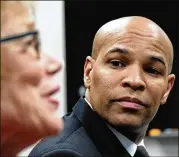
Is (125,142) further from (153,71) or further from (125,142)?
(153,71)

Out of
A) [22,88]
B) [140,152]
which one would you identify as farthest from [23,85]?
[140,152]

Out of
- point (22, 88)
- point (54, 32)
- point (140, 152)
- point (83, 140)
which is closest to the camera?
point (22, 88)

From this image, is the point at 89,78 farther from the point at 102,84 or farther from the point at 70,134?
the point at 70,134

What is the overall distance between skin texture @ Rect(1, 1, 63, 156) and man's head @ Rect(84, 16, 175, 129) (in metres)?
0.46

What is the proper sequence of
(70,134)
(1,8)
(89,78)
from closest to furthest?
(1,8)
(70,134)
(89,78)

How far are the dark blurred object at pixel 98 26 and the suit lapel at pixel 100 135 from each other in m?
1.15

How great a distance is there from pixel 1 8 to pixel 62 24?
1711mm

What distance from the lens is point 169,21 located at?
2.72 m

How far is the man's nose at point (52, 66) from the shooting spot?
952mm

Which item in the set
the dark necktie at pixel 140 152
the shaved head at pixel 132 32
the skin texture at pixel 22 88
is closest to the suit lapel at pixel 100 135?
the dark necktie at pixel 140 152

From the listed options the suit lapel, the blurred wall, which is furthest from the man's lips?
the blurred wall

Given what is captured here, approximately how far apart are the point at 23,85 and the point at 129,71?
1.71 feet

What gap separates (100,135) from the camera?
1.40m

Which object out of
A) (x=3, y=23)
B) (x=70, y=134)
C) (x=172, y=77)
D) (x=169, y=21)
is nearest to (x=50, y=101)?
(x=3, y=23)
